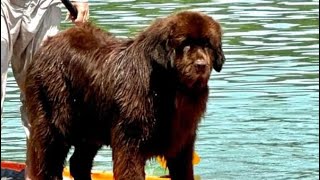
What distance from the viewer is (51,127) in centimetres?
900

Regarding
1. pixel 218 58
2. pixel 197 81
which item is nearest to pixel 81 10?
pixel 218 58

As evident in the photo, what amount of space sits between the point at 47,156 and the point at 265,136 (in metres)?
3.90

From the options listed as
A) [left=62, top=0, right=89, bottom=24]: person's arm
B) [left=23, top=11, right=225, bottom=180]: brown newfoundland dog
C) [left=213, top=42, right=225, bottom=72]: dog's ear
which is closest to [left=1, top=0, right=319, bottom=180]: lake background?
[left=23, top=11, right=225, bottom=180]: brown newfoundland dog

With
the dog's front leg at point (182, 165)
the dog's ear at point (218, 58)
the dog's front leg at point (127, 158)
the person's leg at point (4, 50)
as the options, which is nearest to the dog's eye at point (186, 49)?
the dog's ear at point (218, 58)

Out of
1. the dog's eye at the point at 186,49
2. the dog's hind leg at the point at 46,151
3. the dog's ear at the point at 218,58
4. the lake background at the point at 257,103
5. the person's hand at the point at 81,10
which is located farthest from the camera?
the lake background at the point at 257,103

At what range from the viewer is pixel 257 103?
1411 cm

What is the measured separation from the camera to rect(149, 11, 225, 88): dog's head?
25.8ft

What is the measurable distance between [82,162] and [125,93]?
1394 millimetres

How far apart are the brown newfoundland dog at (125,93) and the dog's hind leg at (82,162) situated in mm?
230

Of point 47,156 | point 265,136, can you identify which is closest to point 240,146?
point 265,136

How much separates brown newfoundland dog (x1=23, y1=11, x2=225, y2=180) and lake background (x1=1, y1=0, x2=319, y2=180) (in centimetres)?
145

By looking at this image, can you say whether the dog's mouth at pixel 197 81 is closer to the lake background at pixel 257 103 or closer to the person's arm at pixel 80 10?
the person's arm at pixel 80 10

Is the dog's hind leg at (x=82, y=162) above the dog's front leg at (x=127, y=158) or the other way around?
the other way around

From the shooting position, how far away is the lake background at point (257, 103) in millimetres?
11492
